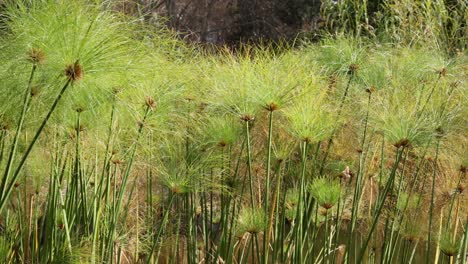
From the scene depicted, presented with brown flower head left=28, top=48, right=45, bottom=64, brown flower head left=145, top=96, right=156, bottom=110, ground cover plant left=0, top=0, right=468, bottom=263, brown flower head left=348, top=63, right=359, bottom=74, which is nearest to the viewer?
brown flower head left=28, top=48, right=45, bottom=64

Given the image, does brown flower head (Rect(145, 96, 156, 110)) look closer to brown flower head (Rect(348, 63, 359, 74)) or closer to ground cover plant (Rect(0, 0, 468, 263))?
ground cover plant (Rect(0, 0, 468, 263))

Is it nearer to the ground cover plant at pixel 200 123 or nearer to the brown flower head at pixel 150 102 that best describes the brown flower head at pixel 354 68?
the ground cover plant at pixel 200 123

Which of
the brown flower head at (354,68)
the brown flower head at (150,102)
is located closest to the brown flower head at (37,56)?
the brown flower head at (150,102)

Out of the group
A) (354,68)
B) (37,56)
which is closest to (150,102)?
(37,56)

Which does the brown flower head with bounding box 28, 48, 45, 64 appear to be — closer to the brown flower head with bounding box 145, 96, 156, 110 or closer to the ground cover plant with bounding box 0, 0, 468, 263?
the ground cover plant with bounding box 0, 0, 468, 263

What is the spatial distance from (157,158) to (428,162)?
111 centimetres

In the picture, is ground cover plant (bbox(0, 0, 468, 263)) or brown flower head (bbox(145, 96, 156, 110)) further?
brown flower head (bbox(145, 96, 156, 110))

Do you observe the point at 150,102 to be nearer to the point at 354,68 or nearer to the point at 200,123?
the point at 200,123

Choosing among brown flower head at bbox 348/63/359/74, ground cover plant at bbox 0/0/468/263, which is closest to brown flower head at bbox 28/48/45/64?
ground cover plant at bbox 0/0/468/263

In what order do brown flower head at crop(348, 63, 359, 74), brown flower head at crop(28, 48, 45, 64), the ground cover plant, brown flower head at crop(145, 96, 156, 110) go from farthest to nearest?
brown flower head at crop(348, 63, 359, 74) < brown flower head at crop(145, 96, 156, 110) < the ground cover plant < brown flower head at crop(28, 48, 45, 64)

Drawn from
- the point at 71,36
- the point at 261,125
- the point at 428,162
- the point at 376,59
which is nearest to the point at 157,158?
the point at 261,125

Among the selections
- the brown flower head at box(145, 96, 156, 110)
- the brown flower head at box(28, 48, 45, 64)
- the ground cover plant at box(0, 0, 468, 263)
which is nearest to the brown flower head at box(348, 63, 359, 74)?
the ground cover plant at box(0, 0, 468, 263)

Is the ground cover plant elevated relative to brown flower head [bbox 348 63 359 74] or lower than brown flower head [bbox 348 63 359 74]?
lower

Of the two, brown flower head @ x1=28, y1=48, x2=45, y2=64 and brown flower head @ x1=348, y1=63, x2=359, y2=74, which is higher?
brown flower head @ x1=348, y1=63, x2=359, y2=74
